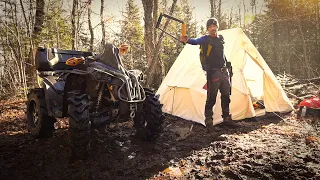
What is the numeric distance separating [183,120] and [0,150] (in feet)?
13.2

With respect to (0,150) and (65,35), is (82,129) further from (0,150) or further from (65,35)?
(65,35)

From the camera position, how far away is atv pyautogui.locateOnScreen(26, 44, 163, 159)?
3.13 m

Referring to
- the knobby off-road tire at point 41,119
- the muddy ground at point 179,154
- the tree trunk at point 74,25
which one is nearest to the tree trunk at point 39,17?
the tree trunk at point 74,25

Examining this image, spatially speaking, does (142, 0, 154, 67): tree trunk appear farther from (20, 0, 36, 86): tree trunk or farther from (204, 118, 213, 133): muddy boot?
(20, 0, 36, 86): tree trunk

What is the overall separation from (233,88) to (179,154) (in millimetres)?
2821

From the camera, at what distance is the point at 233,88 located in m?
5.54

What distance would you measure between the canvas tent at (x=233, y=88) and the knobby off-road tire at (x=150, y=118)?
5.76 ft

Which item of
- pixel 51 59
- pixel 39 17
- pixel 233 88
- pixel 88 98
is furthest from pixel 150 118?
pixel 39 17

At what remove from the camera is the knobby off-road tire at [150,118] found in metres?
3.84

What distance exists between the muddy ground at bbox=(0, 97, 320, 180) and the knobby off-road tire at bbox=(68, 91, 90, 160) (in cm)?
18

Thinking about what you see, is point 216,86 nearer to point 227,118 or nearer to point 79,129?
point 227,118

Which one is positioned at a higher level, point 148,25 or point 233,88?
point 148,25

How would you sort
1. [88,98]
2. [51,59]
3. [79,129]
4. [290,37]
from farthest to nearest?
[290,37] → [51,59] → [88,98] → [79,129]

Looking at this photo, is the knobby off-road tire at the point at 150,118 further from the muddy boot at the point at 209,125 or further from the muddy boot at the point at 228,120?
the muddy boot at the point at 228,120
